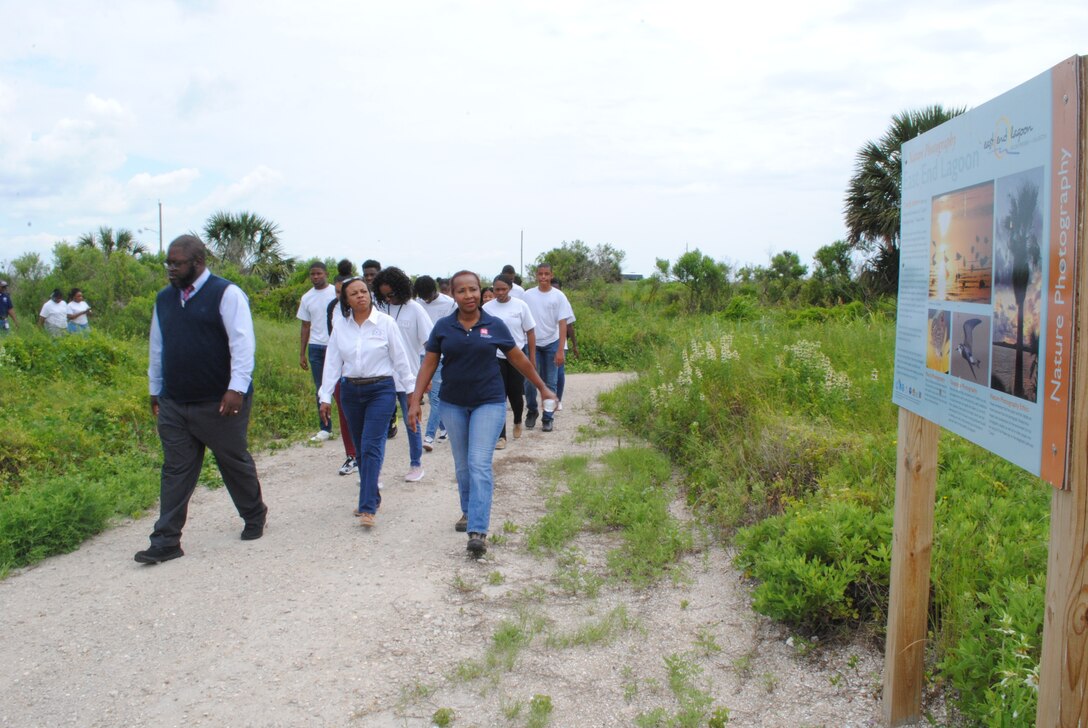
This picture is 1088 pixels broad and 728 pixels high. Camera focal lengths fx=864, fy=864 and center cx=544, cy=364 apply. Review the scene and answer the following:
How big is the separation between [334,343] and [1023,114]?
518 centimetres

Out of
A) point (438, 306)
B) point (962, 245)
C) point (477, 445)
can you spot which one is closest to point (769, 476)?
point (477, 445)

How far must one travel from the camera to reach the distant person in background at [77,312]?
1598 centimetres

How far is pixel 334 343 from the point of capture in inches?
260

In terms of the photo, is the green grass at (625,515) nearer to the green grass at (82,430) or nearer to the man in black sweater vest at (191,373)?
the man in black sweater vest at (191,373)

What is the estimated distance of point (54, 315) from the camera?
15.5 meters

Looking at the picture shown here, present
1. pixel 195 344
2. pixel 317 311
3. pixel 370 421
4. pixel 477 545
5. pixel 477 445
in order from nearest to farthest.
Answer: pixel 195 344
pixel 477 545
pixel 477 445
pixel 370 421
pixel 317 311

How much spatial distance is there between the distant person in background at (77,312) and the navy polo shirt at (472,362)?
12.5 m

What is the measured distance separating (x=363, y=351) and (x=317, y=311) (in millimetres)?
2606

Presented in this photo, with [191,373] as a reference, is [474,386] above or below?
below

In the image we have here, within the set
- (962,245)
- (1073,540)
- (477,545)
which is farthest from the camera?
(477,545)

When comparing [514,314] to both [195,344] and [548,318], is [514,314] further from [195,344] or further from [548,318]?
[195,344]

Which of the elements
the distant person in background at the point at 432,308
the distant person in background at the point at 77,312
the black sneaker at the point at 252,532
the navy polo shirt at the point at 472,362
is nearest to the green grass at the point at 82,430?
the black sneaker at the point at 252,532

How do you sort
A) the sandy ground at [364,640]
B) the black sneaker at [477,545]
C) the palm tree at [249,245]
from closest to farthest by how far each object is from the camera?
the sandy ground at [364,640] < the black sneaker at [477,545] < the palm tree at [249,245]

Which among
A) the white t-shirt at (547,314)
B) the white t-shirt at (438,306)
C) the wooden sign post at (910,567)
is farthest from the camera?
the white t-shirt at (547,314)
